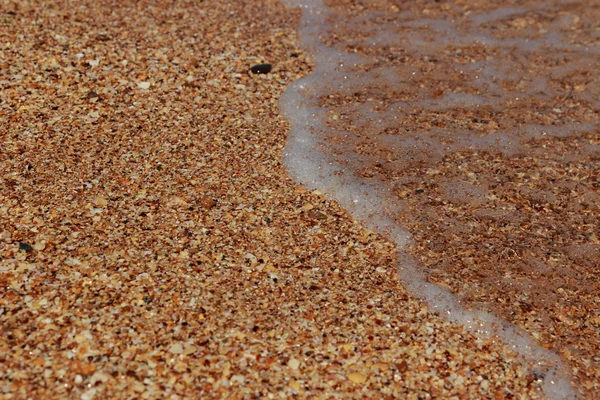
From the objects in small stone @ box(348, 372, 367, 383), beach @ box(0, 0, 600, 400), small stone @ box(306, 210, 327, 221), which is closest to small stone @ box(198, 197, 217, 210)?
beach @ box(0, 0, 600, 400)

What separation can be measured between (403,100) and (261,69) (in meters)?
0.71

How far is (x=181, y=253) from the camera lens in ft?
8.30

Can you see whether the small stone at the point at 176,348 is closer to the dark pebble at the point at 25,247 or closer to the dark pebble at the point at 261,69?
the dark pebble at the point at 25,247

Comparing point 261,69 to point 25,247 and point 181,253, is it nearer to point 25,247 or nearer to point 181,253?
point 181,253

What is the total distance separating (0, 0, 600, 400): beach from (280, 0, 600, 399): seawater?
76 millimetres

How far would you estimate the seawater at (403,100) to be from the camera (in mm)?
2732

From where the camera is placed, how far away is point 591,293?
2549 mm

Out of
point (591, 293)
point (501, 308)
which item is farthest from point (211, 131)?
point (591, 293)

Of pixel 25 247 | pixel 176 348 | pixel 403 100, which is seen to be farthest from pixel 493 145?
pixel 25 247

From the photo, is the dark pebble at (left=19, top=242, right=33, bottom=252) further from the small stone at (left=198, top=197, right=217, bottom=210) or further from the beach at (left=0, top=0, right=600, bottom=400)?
the small stone at (left=198, top=197, right=217, bottom=210)

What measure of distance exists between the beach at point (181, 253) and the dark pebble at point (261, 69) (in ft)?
0.11

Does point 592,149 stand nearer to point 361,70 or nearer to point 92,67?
point 361,70

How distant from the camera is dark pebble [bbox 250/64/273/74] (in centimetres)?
359

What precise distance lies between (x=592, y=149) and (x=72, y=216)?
7.40ft
